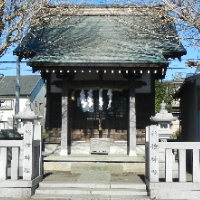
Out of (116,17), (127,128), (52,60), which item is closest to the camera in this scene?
(52,60)

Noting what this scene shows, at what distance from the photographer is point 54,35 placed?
12.8m

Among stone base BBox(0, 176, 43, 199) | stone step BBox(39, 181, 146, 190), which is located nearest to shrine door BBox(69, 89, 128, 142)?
stone step BBox(39, 181, 146, 190)

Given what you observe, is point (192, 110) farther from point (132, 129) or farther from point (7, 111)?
point (7, 111)

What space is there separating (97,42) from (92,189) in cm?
615

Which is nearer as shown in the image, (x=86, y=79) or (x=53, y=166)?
(x=53, y=166)

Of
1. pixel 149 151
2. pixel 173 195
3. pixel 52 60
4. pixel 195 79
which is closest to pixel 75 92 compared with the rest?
pixel 52 60

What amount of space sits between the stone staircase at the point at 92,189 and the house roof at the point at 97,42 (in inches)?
165

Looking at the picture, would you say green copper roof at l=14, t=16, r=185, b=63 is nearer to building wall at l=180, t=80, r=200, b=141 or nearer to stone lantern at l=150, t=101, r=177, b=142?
stone lantern at l=150, t=101, r=177, b=142

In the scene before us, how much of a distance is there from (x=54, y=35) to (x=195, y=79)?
6046 mm

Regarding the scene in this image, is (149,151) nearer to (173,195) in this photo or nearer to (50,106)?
(173,195)

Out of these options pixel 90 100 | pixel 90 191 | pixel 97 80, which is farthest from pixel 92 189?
pixel 97 80

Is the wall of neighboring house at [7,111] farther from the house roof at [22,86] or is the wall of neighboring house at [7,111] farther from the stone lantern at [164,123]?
the stone lantern at [164,123]

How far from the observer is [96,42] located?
39.3 feet

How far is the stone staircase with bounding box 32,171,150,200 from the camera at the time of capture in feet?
24.7
